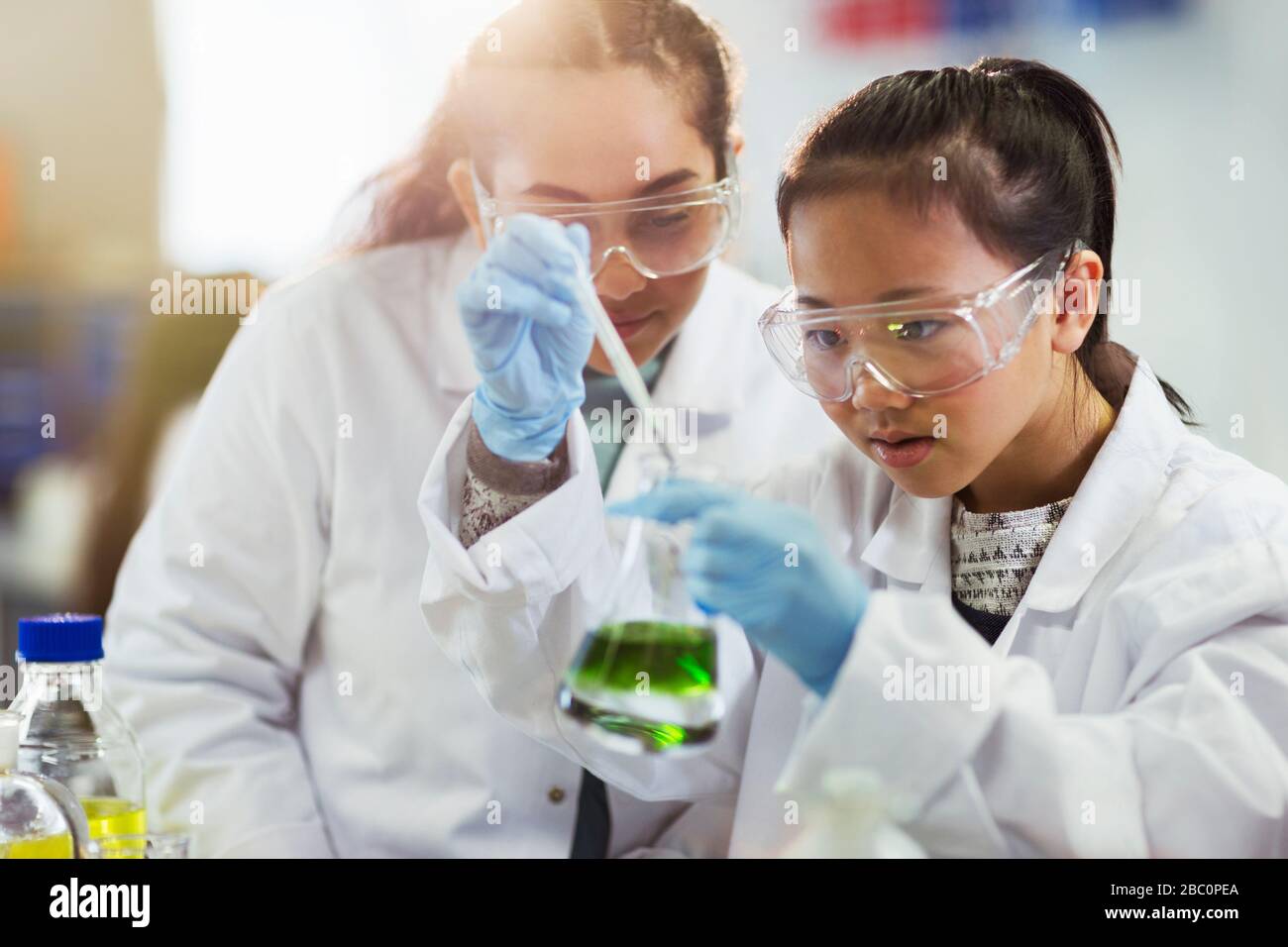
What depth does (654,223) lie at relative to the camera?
1.46 metres

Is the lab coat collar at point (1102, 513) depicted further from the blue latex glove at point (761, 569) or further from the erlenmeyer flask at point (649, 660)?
the erlenmeyer flask at point (649, 660)

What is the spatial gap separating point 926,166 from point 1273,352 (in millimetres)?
773

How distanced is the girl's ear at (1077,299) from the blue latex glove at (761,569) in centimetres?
40

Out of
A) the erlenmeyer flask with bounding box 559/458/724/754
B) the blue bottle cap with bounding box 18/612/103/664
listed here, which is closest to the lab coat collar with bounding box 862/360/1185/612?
→ the erlenmeyer flask with bounding box 559/458/724/754

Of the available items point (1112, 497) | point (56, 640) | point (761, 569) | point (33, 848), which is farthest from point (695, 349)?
point (33, 848)

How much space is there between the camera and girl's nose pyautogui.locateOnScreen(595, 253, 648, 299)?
57.3 inches

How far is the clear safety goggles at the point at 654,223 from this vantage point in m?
1.44

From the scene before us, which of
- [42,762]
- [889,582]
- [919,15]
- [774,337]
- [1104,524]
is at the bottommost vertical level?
[42,762]

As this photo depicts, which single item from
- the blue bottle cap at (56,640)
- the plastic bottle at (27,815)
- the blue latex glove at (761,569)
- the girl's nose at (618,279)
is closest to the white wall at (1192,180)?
the girl's nose at (618,279)

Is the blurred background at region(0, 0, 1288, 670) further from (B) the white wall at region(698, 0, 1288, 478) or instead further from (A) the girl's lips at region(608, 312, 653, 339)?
(A) the girl's lips at region(608, 312, 653, 339)

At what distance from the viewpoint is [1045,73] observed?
130cm
